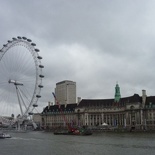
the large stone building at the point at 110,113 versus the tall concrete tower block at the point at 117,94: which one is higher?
the tall concrete tower block at the point at 117,94

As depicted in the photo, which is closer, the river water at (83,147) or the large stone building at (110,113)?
the river water at (83,147)

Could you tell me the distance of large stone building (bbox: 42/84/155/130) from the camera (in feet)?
468

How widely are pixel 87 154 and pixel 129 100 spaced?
10619 cm

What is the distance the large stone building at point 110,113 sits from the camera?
143m

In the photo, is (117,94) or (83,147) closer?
(83,147)

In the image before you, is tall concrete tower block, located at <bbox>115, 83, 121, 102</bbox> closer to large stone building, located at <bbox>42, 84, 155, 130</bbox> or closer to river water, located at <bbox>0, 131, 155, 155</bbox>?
large stone building, located at <bbox>42, 84, 155, 130</bbox>

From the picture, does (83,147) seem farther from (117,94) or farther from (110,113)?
(117,94)

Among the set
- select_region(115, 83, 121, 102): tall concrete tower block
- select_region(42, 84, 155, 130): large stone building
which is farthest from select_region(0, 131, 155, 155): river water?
select_region(115, 83, 121, 102): tall concrete tower block

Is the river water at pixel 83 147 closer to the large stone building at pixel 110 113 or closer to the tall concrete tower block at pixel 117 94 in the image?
the large stone building at pixel 110 113

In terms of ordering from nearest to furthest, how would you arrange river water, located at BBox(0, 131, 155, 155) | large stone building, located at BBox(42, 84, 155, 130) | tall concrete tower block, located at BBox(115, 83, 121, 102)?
1. river water, located at BBox(0, 131, 155, 155)
2. large stone building, located at BBox(42, 84, 155, 130)
3. tall concrete tower block, located at BBox(115, 83, 121, 102)

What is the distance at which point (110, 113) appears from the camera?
159 m

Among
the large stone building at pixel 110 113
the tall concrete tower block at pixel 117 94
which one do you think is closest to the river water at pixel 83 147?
the large stone building at pixel 110 113

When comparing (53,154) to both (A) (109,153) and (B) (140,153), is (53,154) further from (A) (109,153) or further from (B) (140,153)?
(B) (140,153)

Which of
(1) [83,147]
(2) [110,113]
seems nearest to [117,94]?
(2) [110,113]
